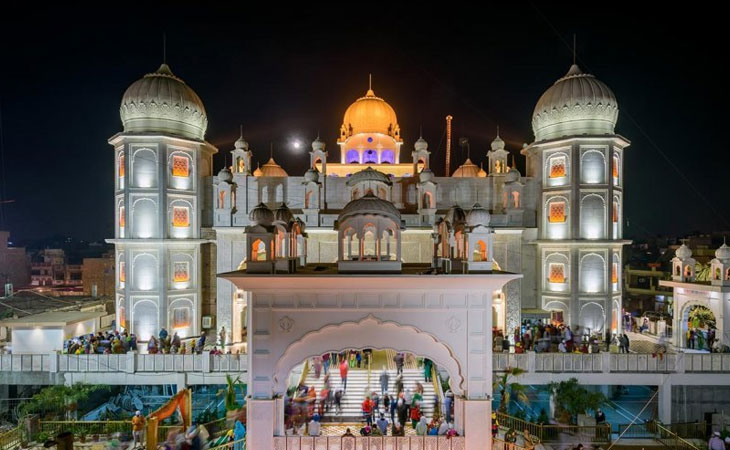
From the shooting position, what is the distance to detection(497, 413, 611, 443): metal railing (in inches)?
604

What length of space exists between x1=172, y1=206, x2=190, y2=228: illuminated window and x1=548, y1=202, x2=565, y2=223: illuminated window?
20700mm

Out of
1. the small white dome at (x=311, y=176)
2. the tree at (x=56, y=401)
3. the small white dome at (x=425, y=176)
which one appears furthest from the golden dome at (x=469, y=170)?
the tree at (x=56, y=401)

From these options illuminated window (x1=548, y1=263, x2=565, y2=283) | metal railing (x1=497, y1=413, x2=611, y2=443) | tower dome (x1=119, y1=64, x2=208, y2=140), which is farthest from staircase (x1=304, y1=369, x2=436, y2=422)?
tower dome (x1=119, y1=64, x2=208, y2=140)

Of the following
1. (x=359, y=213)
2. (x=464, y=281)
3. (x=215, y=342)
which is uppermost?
(x=359, y=213)

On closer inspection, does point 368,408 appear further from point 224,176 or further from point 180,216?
point 180,216

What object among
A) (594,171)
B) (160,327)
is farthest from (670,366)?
(160,327)

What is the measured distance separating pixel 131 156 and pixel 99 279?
33.8 meters

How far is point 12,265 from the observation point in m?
53.5

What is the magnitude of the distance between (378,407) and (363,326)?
5574 mm

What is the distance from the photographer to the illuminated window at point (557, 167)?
24812 millimetres

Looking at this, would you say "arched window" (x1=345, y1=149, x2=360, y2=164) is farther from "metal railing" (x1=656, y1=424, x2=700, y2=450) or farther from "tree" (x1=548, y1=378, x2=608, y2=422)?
"metal railing" (x1=656, y1=424, x2=700, y2=450)

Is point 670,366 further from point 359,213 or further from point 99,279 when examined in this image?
point 99,279

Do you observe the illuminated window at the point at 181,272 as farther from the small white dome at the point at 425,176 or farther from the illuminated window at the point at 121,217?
the small white dome at the point at 425,176

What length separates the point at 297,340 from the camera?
1125 centimetres
